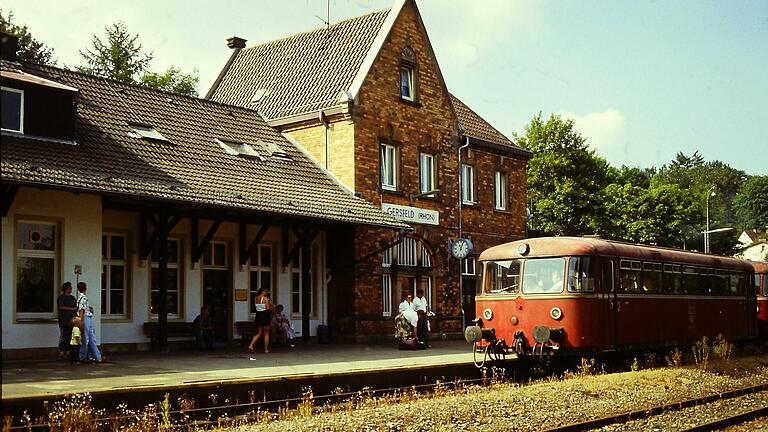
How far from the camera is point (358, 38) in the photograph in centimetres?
2834

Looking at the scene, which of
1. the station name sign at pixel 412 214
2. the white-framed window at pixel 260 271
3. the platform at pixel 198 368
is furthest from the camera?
the station name sign at pixel 412 214

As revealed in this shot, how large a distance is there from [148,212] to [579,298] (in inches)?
356

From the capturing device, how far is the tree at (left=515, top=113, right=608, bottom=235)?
52.7m

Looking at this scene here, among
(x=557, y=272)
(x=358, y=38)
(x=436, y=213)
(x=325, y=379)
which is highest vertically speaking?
(x=358, y=38)

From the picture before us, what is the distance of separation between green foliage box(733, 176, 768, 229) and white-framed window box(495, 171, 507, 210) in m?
62.9

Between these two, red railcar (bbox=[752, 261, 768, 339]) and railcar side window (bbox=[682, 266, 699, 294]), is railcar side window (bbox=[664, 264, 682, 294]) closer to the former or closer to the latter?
railcar side window (bbox=[682, 266, 699, 294])

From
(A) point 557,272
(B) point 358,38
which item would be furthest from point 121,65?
(A) point 557,272

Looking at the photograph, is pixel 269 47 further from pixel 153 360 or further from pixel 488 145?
pixel 153 360

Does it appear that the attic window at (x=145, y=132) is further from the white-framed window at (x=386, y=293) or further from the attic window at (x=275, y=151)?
the white-framed window at (x=386, y=293)

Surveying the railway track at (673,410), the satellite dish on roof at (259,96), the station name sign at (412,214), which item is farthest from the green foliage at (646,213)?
the railway track at (673,410)

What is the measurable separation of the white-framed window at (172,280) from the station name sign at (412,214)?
22.2 ft

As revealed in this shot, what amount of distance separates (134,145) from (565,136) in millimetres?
37577

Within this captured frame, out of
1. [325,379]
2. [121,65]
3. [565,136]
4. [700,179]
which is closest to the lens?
[325,379]

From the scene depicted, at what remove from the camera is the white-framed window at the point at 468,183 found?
29500 mm
